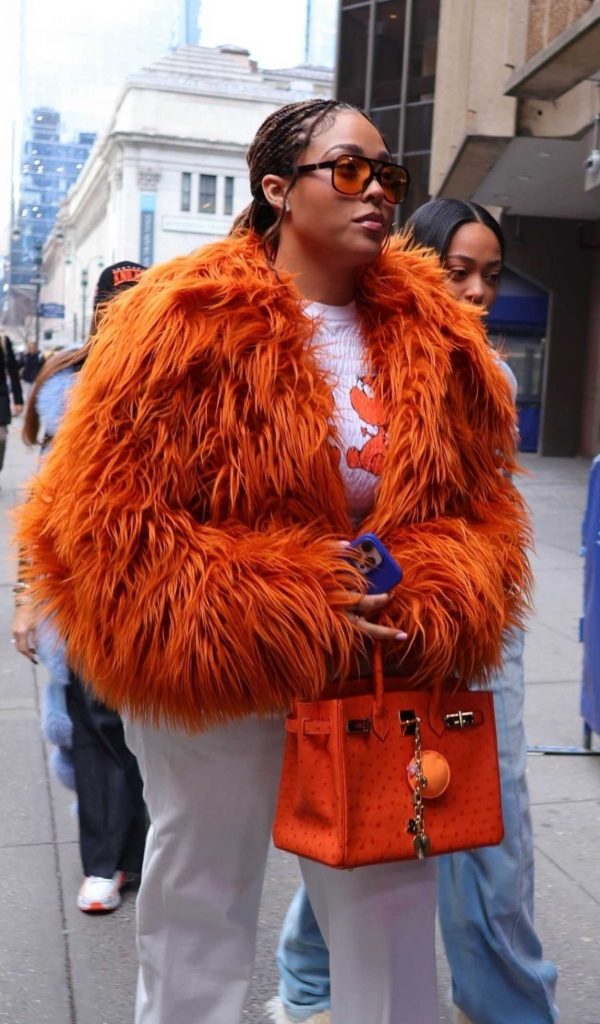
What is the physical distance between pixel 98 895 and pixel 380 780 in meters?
1.91

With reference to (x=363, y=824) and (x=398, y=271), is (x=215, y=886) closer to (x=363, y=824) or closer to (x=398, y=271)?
(x=363, y=824)

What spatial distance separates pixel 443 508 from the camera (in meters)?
2.18

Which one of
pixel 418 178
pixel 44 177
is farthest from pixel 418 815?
pixel 44 177

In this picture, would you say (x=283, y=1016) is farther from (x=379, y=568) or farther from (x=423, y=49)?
(x=423, y=49)

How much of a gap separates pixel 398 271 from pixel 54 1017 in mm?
2035

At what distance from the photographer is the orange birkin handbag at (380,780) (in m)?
1.87

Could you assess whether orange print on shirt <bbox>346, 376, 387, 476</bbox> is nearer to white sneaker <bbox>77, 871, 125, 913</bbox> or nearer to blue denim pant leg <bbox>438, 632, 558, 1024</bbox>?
blue denim pant leg <bbox>438, 632, 558, 1024</bbox>

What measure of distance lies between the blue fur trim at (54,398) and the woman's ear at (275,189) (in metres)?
1.24

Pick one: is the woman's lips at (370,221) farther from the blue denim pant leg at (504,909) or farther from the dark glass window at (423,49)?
the dark glass window at (423,49)

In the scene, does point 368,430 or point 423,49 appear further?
point 423,49

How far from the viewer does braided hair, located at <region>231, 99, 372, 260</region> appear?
2139mm

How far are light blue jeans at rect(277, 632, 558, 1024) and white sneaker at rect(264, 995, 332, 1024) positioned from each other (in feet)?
1.09

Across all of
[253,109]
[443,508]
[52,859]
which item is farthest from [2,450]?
[253,109]

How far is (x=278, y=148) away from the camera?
7.13 ft
